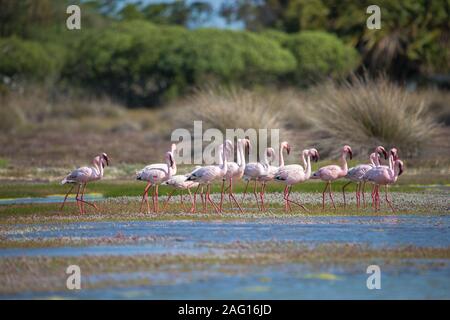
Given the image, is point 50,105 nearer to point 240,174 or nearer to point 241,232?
point 240,174

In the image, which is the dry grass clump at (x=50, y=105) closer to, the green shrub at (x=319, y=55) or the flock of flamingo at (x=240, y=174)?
the green shrub at (x=319, y=55)

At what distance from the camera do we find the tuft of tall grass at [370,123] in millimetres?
25406

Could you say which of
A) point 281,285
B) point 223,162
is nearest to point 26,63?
point 223,162

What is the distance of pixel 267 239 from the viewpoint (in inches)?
560

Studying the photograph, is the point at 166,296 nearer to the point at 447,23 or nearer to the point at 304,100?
the point at 304,100

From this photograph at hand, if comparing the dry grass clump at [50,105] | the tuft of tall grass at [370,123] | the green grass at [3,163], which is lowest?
the green grass at [3,163]

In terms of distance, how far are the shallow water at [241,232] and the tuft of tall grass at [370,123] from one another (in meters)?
9.05

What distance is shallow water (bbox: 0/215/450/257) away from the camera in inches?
542

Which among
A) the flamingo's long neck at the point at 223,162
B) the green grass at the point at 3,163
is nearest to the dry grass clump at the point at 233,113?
the green grass at the point at 3,163

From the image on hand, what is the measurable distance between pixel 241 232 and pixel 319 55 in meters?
34.3

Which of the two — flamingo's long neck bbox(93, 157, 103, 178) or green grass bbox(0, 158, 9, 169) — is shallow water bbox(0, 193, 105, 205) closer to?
flamingo's long neck bbox(93, 157, 103, 178)

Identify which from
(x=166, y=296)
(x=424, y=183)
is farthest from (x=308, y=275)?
(x=424, y=183)

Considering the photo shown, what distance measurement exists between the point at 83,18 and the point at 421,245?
187 ft

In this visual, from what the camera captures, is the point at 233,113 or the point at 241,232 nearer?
the point at 241,232
